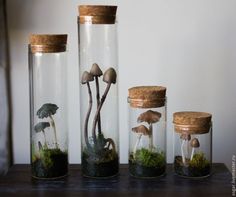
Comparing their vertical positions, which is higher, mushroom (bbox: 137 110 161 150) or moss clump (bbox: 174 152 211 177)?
mushroom (bbox: 137 110 161 150)

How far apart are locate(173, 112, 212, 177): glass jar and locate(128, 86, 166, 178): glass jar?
0.05 metres

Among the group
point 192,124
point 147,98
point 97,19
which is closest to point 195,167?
point 192,124

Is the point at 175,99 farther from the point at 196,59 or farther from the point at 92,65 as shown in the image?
the point at 92,65

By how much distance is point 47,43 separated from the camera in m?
1.10

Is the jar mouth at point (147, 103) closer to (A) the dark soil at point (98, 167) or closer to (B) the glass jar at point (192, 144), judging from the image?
(B) the glass jar at point (192, 144)

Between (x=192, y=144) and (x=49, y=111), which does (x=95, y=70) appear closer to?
(x=49, y=111)

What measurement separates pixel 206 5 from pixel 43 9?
20.2 inches

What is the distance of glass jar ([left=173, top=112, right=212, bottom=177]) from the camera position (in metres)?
1.11

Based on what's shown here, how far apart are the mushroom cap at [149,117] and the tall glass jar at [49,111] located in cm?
22

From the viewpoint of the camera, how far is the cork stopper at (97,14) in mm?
1081

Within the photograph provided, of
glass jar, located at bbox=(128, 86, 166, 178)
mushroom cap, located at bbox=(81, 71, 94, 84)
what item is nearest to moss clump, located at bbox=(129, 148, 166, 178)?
glass jar, located at bbox=(128, 86, 166, 178)

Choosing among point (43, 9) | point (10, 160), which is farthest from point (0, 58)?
point (10, 160)

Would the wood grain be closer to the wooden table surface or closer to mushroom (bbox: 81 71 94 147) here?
the wooden table surface

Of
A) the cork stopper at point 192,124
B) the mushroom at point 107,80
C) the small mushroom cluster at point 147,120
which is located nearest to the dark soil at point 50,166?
the mushroom at point 107,80
